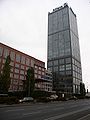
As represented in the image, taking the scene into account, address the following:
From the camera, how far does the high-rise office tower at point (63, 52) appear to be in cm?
12669

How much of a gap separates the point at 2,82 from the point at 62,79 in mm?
88792

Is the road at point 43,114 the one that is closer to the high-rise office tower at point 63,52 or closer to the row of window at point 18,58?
the row of window at point 18,58

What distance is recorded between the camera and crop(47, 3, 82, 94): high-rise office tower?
12669cm

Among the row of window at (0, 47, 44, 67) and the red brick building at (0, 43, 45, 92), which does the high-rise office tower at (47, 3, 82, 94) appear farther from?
the red brick building at (0, 43, 45, 92)

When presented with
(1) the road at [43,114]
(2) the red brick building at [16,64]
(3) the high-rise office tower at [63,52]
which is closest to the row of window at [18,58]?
(2) the red brick building at [16,64]

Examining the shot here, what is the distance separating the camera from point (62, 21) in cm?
15100

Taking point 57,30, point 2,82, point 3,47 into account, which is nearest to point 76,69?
point 57,30

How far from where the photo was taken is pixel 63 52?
13800cm

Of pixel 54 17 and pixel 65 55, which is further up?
pixel 54 17

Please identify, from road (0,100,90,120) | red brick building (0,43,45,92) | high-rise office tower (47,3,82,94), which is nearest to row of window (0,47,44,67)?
red brick building (0,43,45,92)

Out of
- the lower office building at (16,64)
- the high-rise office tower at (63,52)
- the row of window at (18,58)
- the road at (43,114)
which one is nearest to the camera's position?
the road at (43,114)

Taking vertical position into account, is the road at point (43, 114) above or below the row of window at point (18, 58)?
below

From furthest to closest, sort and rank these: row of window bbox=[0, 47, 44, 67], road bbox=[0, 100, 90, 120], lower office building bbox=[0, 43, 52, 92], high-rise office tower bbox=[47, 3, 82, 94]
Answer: high-rise office tower bbox=[47, 3, 82, 94] < row of window bbox=[0, 47, 44, 67] < lower office building bbox=[0, 43, 52, 92] < road bbox=[0, 100, 90, 120]

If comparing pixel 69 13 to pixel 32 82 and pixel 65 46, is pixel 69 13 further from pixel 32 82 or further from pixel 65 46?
pixel 32 82
